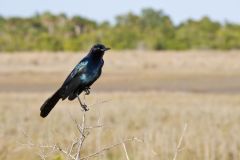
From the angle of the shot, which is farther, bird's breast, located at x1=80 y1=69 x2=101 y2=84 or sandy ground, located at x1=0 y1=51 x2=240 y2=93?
sandy ground, located at x1=0 y1=51 x2=240 y2=93

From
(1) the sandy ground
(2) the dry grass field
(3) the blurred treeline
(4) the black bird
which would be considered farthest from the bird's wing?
(3) the blurred treeline

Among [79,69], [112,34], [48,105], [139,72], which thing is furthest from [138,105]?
[112,34]

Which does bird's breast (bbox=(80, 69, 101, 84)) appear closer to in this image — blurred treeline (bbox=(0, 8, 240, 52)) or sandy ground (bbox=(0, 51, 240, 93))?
sandy ground (bbox=(0, 51, 240, 93))

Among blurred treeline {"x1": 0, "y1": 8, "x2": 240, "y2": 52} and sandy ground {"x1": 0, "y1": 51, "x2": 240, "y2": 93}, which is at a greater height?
blurred treeline {"x1": 0, "y1": 8, "x2": 240, "y2": 52}

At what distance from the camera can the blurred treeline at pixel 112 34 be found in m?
47.6

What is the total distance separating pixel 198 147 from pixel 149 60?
30.4 m

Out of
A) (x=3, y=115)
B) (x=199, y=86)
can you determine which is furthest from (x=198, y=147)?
(x=199, y=86)

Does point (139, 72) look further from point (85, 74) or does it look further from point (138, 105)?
point (85, 74)

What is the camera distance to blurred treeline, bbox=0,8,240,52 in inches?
1874

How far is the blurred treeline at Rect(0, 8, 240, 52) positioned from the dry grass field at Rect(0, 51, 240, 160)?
4.11 meters

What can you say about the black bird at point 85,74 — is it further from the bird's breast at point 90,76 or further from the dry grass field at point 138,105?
the dry grass field at point 138,105

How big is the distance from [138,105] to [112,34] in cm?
2926

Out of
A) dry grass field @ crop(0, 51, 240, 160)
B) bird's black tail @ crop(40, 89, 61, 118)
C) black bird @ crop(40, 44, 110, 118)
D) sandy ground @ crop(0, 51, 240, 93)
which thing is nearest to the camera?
bird's black tail @ crop(40, 89, 61, 118)

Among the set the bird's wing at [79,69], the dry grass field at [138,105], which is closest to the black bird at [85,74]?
the bird's wing at [79,69]
